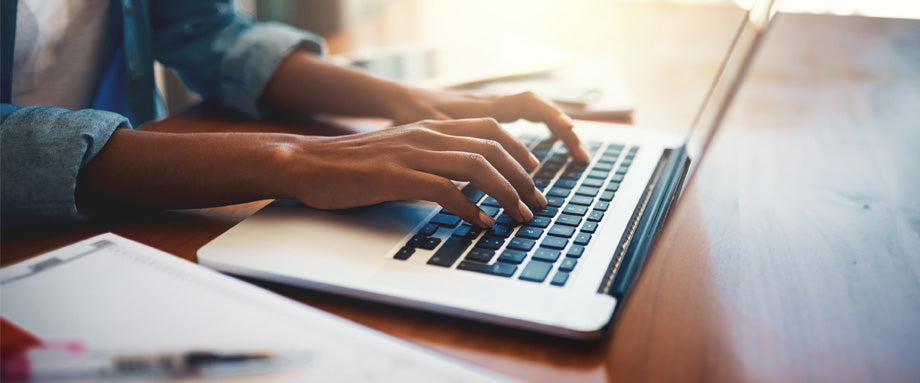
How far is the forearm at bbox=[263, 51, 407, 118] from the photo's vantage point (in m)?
→ 0.84

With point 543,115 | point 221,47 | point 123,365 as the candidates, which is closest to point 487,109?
point 543,115

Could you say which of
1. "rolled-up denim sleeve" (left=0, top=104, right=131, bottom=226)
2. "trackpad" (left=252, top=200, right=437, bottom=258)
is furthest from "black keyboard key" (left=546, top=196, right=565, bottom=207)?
"rolled-up denim sleeve" (left=0, top=104, right=131, bottom=226)

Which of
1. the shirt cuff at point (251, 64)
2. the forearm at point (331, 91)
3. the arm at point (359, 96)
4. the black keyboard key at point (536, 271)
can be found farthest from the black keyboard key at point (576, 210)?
the shirt cuff at point (251, 64)

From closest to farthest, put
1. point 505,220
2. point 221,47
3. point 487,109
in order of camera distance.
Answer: point 505,220 → point 487,109 → point 221,47

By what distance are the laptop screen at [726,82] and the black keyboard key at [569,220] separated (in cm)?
23

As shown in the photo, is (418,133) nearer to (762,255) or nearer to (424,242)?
(424,242)

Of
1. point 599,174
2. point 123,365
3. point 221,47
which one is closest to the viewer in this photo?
point 123,365

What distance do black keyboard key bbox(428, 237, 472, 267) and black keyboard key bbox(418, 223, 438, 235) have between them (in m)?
0.02

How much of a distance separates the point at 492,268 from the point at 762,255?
23 cm

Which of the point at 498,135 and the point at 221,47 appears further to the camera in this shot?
the point at 221,47

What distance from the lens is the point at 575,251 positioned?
1.53 ft

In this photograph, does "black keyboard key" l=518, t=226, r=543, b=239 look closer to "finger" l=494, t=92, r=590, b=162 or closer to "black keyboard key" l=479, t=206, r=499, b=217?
"black keyboard key" l=479, t=206, r=499, b=217

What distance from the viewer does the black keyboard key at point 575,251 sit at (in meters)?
0.46

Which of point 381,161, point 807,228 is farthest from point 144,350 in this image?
point 807,228
